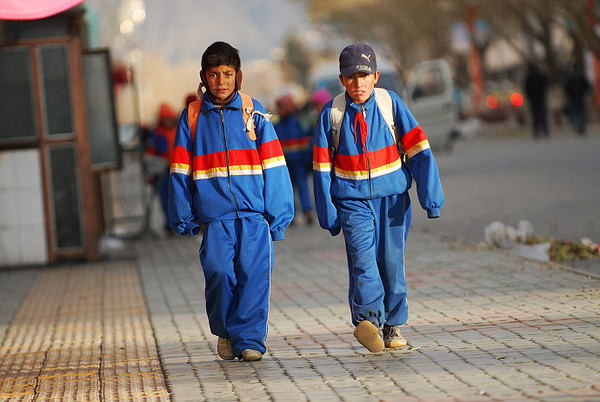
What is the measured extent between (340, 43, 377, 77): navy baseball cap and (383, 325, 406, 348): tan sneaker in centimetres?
149

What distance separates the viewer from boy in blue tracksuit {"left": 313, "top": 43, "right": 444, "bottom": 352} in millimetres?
6461

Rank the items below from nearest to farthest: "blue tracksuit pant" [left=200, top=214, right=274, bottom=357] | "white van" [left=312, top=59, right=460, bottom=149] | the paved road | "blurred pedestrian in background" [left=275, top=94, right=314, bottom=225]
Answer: "blue tracksuit pant" [left=200, top=214, right=274, bottom=357], the paved road, "blurred pedestrian in background" [left=275, top=94, right=314, bottom=225], "white van" [left=312, top=59, right=460, bottom=149]

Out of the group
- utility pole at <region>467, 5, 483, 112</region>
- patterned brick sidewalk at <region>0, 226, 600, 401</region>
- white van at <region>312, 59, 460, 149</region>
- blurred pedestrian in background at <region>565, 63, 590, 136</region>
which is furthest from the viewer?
utility pole at <region>467, 5, 483, 112</region>

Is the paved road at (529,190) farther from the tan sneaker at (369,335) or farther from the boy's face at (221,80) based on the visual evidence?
the boy's face at (221,80)

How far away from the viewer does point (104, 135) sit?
1401 centimetres

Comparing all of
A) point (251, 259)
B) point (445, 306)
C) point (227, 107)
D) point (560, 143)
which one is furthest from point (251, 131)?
point (560, 143)

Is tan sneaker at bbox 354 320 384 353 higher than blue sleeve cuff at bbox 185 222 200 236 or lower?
lower

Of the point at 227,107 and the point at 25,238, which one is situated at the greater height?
the point at 227,107

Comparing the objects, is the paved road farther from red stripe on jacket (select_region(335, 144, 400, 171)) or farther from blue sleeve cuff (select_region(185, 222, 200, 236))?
blue sleeve cuff (select_region(185, 222, 200, 236))

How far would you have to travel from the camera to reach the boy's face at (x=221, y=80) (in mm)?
6410

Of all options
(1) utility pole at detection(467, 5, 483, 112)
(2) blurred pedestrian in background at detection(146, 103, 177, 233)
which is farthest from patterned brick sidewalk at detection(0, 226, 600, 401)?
(1) utility pole at detection(467, 5, 483, 112)

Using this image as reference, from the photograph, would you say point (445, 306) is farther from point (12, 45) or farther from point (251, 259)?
point (12, 45)

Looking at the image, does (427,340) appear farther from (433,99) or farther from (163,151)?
(433,99)

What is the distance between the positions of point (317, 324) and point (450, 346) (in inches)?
58.6
